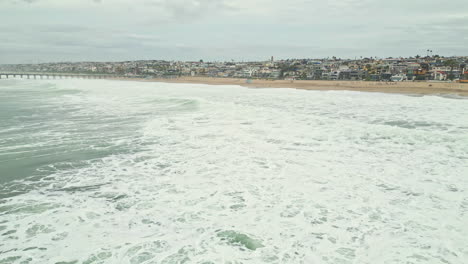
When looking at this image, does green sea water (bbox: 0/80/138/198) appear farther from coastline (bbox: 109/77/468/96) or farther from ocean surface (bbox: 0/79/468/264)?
coastline (bbox: 109/77/468/96)

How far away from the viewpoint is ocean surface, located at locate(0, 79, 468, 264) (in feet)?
16.8

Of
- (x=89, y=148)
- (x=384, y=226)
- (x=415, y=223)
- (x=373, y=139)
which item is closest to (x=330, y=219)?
(x=384, y=226)

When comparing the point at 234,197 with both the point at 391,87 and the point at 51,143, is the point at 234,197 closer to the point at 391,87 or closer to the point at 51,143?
the point at 51,143

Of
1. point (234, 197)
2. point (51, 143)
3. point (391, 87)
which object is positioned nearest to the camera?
point (234, 197)

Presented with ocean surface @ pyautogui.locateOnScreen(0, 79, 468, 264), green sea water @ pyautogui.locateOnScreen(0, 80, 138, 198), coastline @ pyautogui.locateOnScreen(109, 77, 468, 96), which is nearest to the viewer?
ocean surface @ pyautogui.locateOnScreen(0, 79, 468, 264)

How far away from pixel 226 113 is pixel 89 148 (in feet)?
34.8

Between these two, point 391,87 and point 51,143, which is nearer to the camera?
point 51,143

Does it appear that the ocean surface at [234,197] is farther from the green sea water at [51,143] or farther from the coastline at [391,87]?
the coastline at [391,87]

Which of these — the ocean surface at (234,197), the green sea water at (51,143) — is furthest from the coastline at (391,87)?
the green sea water at (51,143)

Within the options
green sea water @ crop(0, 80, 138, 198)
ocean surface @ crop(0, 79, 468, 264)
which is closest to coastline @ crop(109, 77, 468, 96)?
ocean surface @ crop(0, 79, 468, 264)

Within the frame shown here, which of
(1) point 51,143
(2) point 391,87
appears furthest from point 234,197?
(2) point 391,87

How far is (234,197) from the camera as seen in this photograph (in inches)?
282

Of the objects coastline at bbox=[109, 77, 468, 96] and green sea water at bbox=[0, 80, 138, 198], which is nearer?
green sea water at bbox=[0, 80, 138, 198]

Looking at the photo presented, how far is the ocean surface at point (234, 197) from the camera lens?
5129 millimetres
